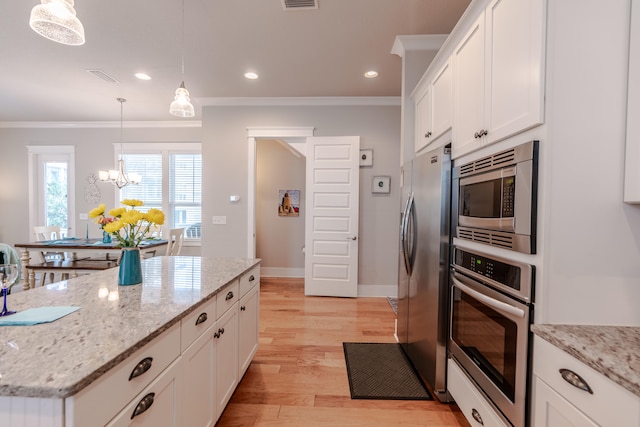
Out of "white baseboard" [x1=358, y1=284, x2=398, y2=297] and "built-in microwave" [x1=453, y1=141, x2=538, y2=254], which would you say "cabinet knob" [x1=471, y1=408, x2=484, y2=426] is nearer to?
"built-in microwave" [x1=453, y1=141, x2=538, y2=254]

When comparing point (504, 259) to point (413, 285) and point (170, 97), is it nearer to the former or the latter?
point (413, 285)

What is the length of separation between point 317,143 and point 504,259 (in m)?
3.17

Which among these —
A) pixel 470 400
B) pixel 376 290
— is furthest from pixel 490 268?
pixel 376 290

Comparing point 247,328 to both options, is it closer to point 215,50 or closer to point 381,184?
point 215,50

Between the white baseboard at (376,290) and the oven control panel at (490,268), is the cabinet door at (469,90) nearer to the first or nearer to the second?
the oven control panel at (490,268)

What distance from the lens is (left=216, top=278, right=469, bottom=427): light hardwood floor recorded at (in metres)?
1.78

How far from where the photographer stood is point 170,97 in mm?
4180

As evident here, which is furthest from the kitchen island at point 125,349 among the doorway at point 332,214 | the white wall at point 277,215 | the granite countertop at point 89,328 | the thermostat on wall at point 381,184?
the white wall at point 277,215

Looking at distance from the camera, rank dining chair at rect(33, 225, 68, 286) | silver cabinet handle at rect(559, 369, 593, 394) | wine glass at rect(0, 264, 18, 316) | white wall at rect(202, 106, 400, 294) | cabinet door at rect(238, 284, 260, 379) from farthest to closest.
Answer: dining chair at rect(33, 225, 68, 286), white wall at rect(202, 106, 400, 294), cabinet door at rect(238, 284, 260, 379), wine glass at rect(0, 264, 18, 316), silver cabinet handle at rect(559, 369, 593, 394)

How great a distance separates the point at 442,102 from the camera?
2055 millimetres

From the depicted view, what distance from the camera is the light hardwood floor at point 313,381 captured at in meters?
1.78

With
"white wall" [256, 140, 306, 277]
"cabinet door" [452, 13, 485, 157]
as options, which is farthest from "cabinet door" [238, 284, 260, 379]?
"white wall" [256, 140, 306, 277]

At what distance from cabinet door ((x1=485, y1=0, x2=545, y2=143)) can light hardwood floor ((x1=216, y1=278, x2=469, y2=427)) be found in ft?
5.65

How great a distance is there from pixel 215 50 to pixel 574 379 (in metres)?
3.51
